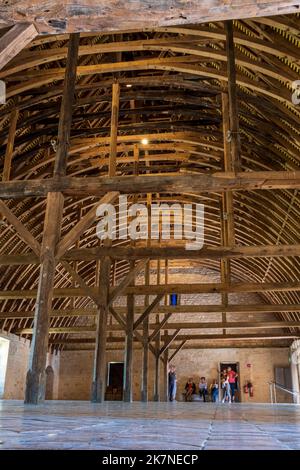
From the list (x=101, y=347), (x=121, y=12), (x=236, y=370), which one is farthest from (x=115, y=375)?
(x=121, y=12)

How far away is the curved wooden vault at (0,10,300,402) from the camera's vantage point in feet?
21.8

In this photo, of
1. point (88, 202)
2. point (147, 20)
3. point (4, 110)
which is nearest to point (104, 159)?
point (88, 202)

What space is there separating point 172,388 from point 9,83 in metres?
15.8

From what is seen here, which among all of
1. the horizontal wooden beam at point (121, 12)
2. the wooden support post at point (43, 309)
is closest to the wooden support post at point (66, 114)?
the wooden support post at point (43, 309)

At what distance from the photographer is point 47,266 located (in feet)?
20.4

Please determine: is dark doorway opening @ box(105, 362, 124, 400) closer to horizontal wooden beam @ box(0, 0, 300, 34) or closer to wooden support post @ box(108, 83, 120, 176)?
wooden support post @ box(108, 83, 120, 176)

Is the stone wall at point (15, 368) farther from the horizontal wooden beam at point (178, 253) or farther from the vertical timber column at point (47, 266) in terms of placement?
the vertical timber column at point (47, 266)

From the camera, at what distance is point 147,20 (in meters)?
3.13

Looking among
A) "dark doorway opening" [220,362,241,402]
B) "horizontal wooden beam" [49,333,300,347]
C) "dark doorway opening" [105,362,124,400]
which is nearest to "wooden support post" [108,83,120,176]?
"horizontal wooden beam" [49,333,300,347]

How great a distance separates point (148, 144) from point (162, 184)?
20.0 ft

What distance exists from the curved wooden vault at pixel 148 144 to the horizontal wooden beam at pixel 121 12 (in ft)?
0.50

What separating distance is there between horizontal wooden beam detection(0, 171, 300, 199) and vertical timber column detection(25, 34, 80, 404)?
7.9 inches
